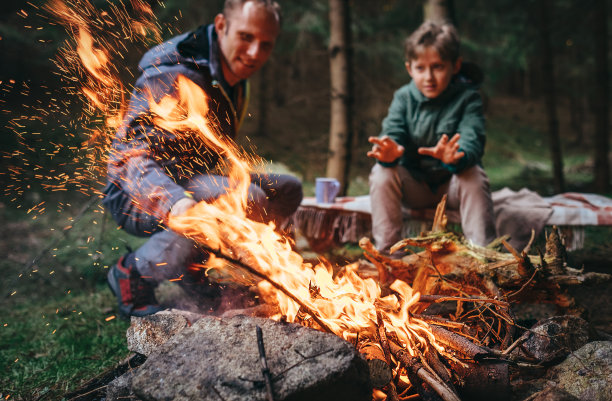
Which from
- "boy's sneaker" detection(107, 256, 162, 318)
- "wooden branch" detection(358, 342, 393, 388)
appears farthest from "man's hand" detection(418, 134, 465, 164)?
"boy's sneaker" detection(107, 256, 162, 318)

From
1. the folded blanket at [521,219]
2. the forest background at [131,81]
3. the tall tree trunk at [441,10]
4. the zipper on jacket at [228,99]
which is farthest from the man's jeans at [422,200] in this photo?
the tall tree trunk at [441,10]

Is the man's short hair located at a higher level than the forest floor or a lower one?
higher

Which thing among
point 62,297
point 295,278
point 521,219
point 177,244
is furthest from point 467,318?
point 62,297

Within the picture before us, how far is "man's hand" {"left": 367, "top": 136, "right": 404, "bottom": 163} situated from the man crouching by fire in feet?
3.33

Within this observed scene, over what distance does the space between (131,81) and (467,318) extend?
10613mm

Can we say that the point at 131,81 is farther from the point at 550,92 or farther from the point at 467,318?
the point at 467,318

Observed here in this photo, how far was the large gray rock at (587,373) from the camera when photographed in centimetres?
145

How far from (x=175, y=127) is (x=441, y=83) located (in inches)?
90.2

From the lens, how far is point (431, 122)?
11.4 feet

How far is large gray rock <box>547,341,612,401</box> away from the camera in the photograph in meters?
1.45

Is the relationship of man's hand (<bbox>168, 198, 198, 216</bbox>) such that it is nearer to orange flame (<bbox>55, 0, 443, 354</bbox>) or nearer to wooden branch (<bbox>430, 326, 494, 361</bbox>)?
orange flame (<bbox>55, 0, 443, 354</bbox>)

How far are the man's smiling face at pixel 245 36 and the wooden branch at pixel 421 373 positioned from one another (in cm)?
232

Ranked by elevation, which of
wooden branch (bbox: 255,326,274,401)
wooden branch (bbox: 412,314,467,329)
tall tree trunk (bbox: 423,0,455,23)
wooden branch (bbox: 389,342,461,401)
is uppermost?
tall tree trunk (bbox: 423,0,455,23)

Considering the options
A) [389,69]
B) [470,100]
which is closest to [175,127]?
[470,100]
